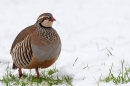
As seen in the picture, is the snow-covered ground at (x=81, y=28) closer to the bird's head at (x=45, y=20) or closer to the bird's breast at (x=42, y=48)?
the bird's breast at (x=42, y=48)

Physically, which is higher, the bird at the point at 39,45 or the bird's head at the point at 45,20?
the bird's head at the point at 45,20

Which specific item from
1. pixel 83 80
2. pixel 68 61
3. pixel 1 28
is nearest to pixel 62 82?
pixel 83 80

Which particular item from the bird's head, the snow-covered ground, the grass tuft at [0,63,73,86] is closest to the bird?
the bird's head

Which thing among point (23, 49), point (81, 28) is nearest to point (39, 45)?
point (23, 49)

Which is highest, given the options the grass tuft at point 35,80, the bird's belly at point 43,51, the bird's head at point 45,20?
the bird's head at point 45,20

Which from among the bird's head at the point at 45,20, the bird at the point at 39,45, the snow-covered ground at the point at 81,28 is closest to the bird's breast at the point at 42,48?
the bird at the point at 39,45

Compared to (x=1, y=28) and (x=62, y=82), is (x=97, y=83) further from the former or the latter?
(x=1, y=28)

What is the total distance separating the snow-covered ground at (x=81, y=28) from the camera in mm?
6309

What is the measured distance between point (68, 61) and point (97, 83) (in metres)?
2.08

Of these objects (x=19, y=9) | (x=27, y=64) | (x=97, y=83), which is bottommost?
(x=97, y=83)

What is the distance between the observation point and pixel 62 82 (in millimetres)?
4918

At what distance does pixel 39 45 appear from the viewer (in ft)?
16.6

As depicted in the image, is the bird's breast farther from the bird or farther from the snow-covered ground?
the snow-covered ground

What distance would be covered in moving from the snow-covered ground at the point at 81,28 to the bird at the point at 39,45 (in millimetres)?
368
